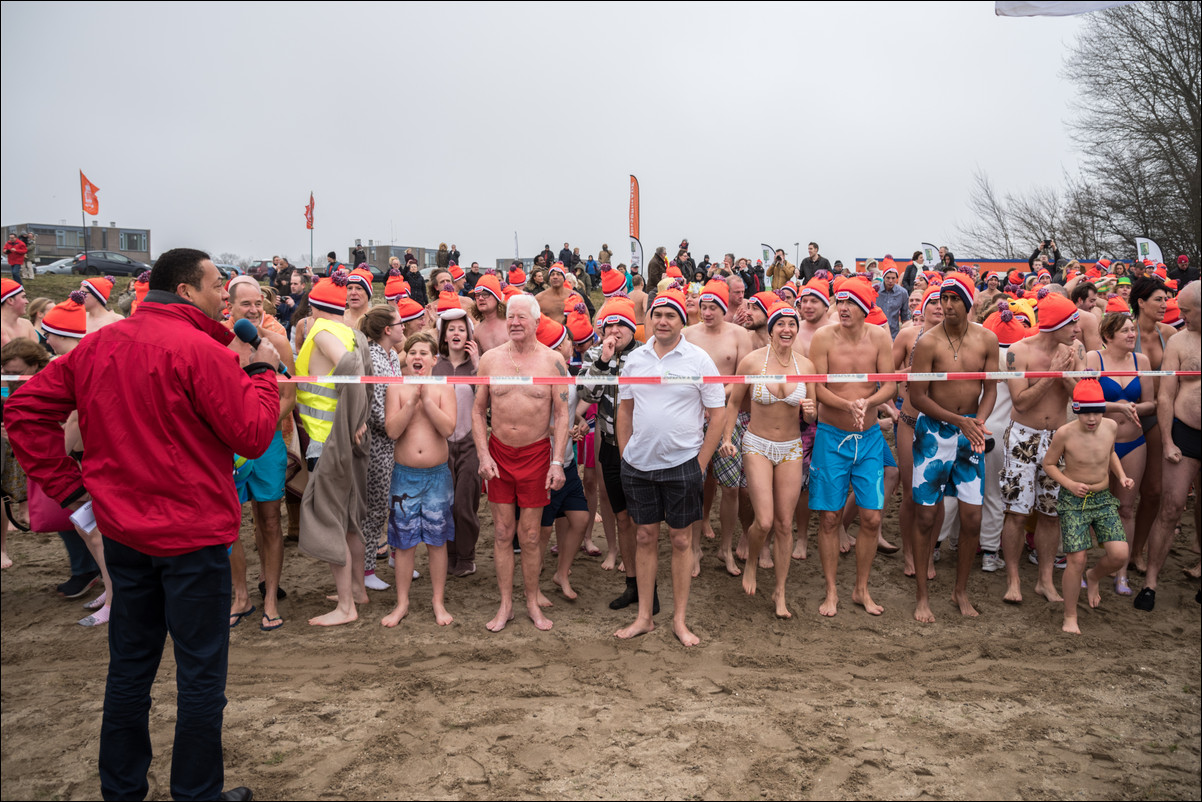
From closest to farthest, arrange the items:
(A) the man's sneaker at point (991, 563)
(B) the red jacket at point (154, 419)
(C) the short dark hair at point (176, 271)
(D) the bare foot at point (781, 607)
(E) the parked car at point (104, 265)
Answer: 1. (B) the red jacket at point (154, 419)
2. (C) the short dark hair at point (176, 271)
3. (D) the bare foot at point (781, 607)
4. (A) the man's sneaker at point (991, 563)
5. (E) the parked car at point (104, 265)

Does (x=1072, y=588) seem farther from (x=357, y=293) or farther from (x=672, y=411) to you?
(x=357, y=293)

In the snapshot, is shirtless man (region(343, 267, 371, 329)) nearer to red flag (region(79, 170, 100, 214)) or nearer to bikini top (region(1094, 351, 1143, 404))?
bikini top (region(1094, 351, 1143, 404))

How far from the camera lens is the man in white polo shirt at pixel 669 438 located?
487cm

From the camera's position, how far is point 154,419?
9.70 feet

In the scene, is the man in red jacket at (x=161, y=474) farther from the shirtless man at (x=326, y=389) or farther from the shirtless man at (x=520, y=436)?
the shirtless man at (x=520, y=436)

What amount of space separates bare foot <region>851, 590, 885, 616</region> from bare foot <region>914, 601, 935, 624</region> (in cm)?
25

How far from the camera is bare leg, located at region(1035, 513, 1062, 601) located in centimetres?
585

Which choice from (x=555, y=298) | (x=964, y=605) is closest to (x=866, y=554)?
(x=964, y=605)

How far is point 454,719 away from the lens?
403 cm

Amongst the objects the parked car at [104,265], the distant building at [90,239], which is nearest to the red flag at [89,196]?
the parked car at [104,265]

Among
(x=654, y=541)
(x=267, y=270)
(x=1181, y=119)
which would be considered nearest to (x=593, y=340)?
(x=654, y=541)

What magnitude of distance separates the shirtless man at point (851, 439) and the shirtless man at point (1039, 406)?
40.7 inches

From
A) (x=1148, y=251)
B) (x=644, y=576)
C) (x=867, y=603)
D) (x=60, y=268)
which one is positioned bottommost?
(x=867, y=603)

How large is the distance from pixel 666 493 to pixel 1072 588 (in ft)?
9.94
